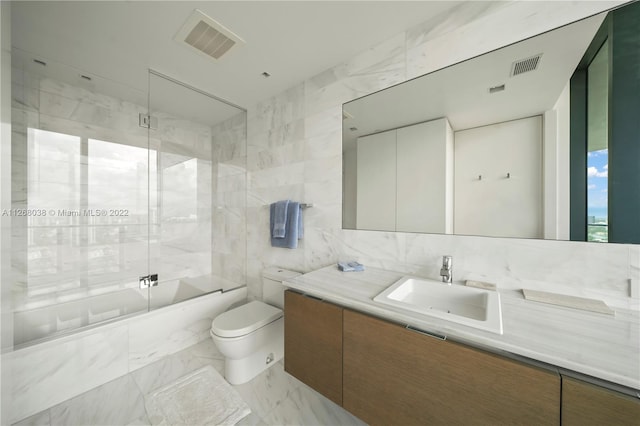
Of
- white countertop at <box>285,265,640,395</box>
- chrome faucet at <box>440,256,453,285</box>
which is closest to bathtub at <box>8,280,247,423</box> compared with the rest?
white countertop at <box>285,265,640,395</box>

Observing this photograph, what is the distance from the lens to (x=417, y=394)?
0.82 metres

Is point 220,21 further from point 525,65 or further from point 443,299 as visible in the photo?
point 443,299

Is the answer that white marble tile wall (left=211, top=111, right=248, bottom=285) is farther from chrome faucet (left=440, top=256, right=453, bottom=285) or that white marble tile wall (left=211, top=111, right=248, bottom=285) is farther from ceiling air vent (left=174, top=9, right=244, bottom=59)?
chrome faucet (left=440, top=256, right=453, bottom=285)

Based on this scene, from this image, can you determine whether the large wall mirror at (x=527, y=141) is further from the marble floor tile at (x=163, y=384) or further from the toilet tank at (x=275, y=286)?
the marble floor tile at (x=163, y=384)

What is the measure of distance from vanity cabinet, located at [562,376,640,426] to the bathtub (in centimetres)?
230

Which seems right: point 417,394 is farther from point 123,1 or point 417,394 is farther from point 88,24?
point 88,24

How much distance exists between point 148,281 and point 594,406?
2.81 metres

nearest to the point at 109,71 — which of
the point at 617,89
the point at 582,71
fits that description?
the point at 582,71

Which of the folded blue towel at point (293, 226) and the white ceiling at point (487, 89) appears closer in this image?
the white ceiling at point (487, 89)

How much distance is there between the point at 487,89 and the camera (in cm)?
120

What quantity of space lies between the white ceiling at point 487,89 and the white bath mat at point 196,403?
1969 mm

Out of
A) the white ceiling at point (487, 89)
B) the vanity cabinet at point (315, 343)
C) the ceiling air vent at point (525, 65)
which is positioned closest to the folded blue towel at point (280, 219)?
the vanity cabinet at point (315, 343)

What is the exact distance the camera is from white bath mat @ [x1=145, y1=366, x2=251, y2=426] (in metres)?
1.29

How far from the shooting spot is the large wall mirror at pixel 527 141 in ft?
3.02
